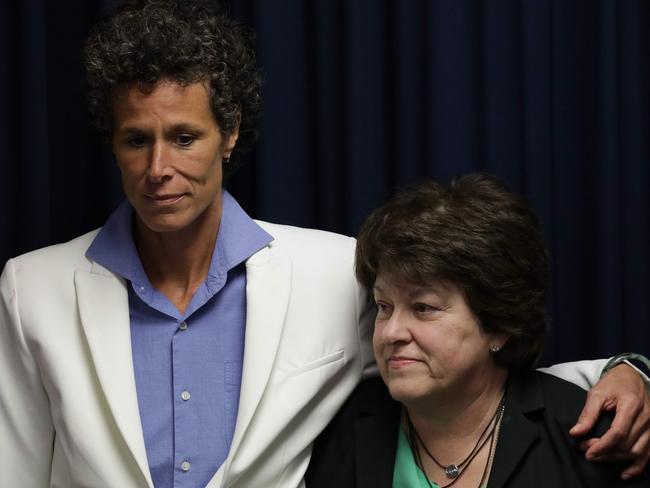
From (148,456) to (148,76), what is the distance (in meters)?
0.71

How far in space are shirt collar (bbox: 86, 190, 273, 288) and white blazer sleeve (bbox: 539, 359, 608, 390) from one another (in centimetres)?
65

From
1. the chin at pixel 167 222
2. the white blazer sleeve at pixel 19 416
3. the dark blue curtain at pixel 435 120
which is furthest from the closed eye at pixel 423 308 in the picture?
the white blazer sleeve at pixel 19 416

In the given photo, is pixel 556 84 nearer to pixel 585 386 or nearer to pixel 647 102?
pixel 647 102

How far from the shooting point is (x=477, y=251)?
5.38ft

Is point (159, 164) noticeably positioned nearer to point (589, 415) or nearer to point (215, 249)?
point (215, 249)

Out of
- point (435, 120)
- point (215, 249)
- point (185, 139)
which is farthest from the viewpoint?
point (435, 120)

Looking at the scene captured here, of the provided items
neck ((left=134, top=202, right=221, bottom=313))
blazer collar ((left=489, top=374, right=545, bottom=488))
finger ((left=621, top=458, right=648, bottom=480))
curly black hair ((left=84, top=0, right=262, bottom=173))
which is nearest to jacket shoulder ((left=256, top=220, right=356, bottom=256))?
neck ((left=134, top=202, right=221, bottom=313))

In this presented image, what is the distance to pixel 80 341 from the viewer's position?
5.98 ft

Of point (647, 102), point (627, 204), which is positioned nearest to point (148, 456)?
point (627, 204)

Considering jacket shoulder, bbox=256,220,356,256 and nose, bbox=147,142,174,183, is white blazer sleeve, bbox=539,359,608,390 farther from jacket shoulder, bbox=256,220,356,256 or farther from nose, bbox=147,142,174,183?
nose, bbox=147,142,174,183

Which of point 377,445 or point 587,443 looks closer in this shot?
point 587,443

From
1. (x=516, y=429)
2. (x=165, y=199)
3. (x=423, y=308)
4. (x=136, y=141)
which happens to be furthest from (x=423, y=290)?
(x=136, y=141)

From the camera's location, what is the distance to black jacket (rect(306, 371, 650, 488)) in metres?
1.67

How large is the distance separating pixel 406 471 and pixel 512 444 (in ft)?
0.68
